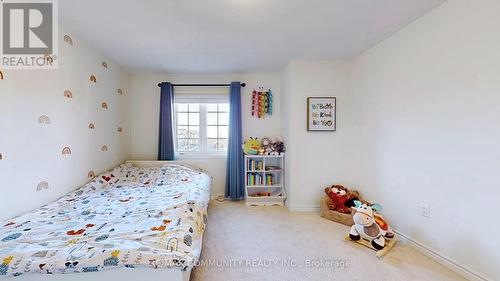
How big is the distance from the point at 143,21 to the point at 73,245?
1859 mm

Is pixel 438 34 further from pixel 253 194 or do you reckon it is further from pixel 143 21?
pixel 253 194

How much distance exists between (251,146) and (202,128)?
0.95 m

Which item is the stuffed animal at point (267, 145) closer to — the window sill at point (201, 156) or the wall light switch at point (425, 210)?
the window sill at point (201, 156)

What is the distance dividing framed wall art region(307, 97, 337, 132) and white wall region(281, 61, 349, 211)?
0.19 ft

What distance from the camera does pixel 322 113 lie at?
3264mm

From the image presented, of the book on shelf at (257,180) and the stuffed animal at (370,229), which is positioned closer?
the stuffed animal at (370,229)

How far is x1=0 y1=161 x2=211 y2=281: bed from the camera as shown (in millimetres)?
1212

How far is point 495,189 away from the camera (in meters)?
1.53

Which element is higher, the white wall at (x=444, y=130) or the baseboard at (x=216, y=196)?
the white wall at (x=444, y=130)

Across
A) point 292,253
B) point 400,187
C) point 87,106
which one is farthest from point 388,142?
point 87,106

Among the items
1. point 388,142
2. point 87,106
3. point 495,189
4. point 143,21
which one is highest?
point 143,21

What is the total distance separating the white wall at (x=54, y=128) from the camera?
5.80 ft

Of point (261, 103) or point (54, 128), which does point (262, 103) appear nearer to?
point (261, 103)

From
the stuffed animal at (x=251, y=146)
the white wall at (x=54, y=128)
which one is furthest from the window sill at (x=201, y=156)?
the white wall at (x=54, y=128)
